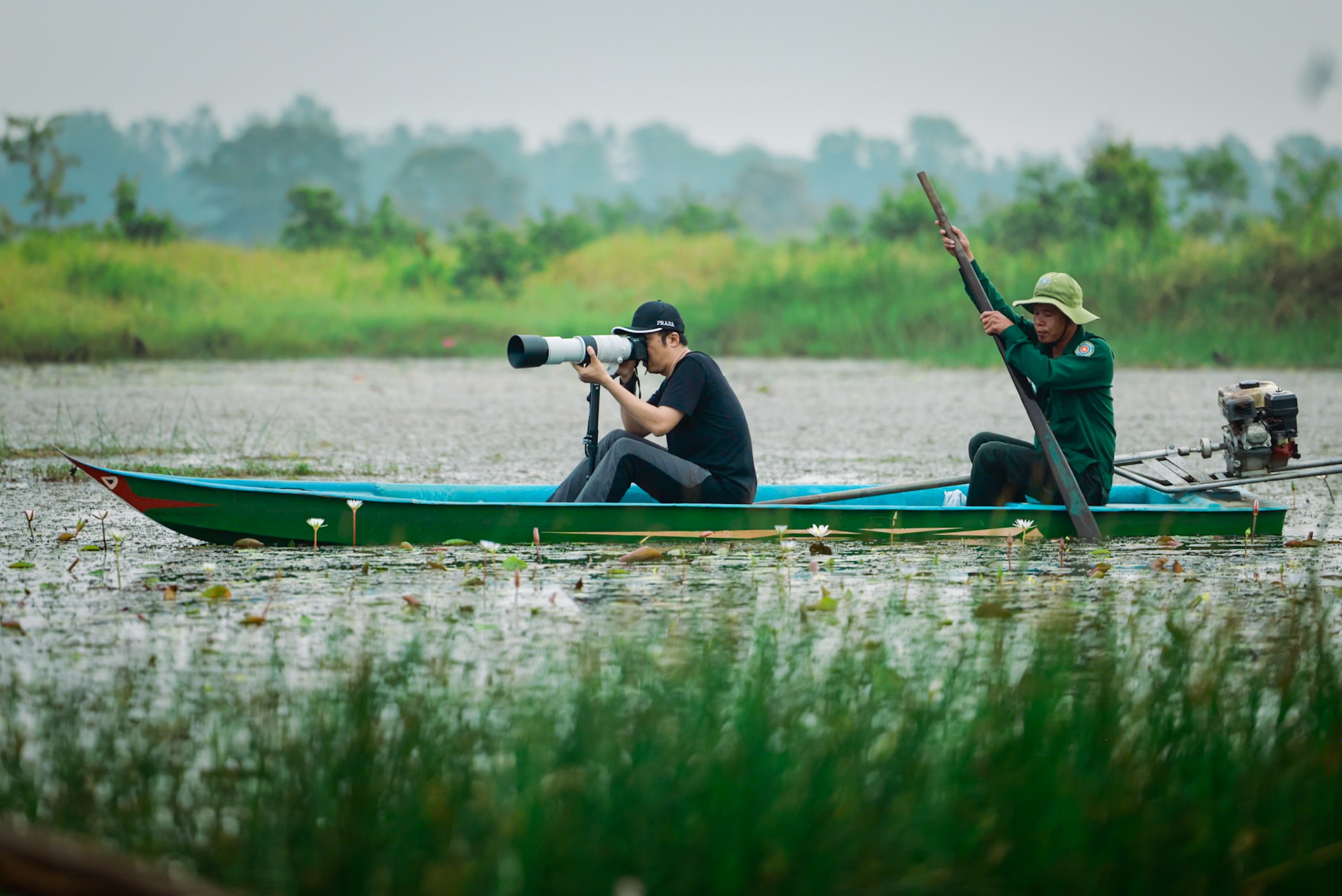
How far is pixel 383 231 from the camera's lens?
1045 inches

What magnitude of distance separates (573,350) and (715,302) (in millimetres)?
15492

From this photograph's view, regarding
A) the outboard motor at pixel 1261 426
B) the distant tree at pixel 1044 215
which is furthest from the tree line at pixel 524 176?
the outboard motor at pixel 1261 426

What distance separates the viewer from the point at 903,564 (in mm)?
5723

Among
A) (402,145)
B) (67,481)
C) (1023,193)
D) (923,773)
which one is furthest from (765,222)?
(923,773)

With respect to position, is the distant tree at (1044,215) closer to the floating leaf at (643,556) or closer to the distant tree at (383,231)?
the distant tree at (383,231)

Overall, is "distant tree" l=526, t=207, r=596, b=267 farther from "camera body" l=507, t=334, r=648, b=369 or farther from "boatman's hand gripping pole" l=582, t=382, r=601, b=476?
"camera body" l=507, t=334, r=648, b=369

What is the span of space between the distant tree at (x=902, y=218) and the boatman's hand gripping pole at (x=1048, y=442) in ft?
57.5

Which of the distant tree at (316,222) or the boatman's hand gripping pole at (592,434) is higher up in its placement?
the distant tree at (316,222)

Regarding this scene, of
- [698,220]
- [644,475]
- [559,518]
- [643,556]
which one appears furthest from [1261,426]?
[698,220]

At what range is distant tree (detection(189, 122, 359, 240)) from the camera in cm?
6856

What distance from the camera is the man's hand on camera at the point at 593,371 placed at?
568 cm

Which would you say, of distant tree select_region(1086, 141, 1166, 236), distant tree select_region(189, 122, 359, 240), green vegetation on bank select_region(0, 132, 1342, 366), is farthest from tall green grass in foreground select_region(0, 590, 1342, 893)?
distant tree select_region(189, 122, 359, 240)

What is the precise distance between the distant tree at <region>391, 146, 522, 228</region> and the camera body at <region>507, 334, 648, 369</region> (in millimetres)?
68344

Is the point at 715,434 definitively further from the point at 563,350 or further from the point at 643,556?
the point at 563,350
